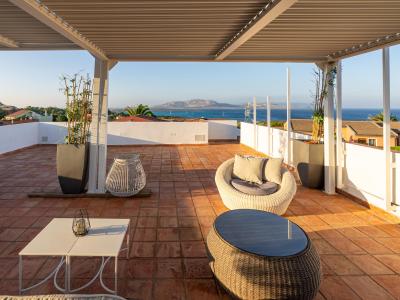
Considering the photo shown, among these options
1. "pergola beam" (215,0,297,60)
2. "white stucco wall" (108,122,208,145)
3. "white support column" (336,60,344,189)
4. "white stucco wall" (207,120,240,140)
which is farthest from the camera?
"white stucco wall" (207,120,240,140)

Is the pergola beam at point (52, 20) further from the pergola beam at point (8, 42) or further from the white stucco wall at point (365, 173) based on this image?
the white stucco wall at point (365, 173)

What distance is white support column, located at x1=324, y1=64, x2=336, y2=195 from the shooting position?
5.42m

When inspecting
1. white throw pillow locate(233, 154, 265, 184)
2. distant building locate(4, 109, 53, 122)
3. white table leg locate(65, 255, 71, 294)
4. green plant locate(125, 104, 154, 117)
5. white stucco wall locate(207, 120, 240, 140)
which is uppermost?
green plant locate(125, 104, 154, 117)

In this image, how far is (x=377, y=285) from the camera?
8.12 feet

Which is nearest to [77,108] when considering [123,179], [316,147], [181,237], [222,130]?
[123,179]

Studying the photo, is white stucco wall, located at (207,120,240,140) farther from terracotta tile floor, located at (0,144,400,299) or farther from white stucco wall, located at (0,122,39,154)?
terracotta tile floor, located at (0,144,400,299)

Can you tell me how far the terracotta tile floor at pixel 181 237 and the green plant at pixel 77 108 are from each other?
1.18 meters

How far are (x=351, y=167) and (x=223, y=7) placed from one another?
12.6 feet

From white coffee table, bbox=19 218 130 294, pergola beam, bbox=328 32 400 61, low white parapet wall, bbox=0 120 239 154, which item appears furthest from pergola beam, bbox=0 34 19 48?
low white parapet wall, bbox=0 120 239 154

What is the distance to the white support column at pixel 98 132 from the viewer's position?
519 centimetres

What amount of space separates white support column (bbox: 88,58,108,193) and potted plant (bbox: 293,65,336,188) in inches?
153

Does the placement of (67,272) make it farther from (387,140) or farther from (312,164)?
(312,164)

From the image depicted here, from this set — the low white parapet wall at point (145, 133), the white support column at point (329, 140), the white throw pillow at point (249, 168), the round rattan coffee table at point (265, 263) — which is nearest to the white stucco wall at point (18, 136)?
the low white parapet wall at point (145, 133)

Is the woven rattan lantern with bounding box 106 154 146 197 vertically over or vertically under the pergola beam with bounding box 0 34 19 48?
under
